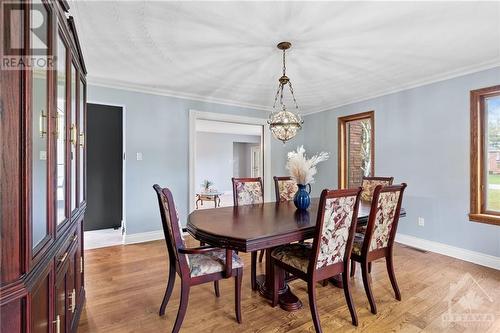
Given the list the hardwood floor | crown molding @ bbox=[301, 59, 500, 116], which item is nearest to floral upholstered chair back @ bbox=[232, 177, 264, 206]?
the hardwood floor

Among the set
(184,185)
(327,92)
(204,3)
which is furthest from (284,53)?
(184,185)

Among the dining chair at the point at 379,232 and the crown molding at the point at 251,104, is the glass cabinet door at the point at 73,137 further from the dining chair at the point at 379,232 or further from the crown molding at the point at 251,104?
the dining chair at the point at 379,232

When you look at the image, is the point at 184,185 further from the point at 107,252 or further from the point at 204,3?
the point at 204,3

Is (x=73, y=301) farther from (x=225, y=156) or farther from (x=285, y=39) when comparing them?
(x=225, y=156)

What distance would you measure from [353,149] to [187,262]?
3859 mm

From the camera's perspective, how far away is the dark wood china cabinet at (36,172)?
0.82 metres

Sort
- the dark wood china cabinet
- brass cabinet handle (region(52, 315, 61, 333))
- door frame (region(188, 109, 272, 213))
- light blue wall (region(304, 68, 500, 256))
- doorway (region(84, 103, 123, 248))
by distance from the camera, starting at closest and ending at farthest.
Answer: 1. the dark wood china cabinet
2. brass cabinet handle (region(52, 315, 61, 333))
3. light blue wall (region(304, 68, 500, 256))
4. door frame (region(188, 109, 272, 213))
5. doorway (region(84, 103, 123, 248))

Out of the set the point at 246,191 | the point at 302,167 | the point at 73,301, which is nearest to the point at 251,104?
the point at 246,191

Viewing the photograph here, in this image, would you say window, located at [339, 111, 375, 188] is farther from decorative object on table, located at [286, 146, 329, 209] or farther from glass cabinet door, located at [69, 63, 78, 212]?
glass cabinet door, located at [69, 63, 78, 212]

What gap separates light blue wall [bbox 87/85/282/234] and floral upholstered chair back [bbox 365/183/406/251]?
3005 millimetres

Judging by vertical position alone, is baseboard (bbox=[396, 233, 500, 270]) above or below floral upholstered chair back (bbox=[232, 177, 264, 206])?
below

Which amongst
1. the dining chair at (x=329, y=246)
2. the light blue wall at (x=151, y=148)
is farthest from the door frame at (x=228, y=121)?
the dining chair at (x=329, y=246)

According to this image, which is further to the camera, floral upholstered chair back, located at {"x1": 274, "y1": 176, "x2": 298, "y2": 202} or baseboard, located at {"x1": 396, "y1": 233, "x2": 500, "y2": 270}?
floral upholstered chair back, located at {"x1": 274, "y1": 176, "x2": 298, "y2": 202}

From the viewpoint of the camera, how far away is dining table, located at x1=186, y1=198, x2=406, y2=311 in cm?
167
